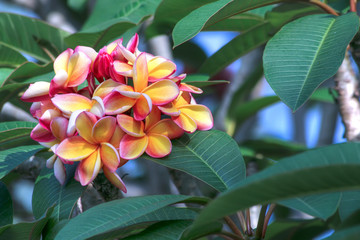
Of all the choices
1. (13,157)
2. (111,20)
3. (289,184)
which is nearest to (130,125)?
(13,157)

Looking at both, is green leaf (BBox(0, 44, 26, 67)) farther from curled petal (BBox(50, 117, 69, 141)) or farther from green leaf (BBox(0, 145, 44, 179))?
curled petal (BBox(50, 117, 69, 141))

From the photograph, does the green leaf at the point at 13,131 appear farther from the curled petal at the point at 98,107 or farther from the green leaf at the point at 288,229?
the green leaf at the point at 288,229

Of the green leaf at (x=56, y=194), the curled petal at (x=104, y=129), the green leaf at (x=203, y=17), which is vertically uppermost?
the green leaf at (x=203, y=17)

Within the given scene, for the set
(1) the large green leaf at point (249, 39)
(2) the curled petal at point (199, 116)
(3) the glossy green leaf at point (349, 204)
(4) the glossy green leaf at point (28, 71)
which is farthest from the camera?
(1) the large green leaf at point (249, 39)

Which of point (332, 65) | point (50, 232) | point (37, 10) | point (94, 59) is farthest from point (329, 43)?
point (37, 10)

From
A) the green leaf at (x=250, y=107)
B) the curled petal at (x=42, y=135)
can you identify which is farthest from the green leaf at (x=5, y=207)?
the green leaf at (x=250, y=107)

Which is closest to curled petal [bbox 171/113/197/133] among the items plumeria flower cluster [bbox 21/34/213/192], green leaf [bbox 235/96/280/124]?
plumeria flower cluster [bbox 21/34/213/192]

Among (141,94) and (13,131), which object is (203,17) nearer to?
(141,94)
